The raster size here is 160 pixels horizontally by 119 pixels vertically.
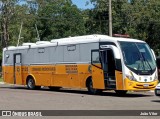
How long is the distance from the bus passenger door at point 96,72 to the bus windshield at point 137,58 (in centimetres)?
174

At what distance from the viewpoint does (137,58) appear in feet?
76.9

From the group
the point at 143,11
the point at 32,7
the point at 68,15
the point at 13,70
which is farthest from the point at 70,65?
the point at 32,7

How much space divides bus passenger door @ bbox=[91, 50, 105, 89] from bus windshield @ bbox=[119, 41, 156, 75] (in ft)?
5.71

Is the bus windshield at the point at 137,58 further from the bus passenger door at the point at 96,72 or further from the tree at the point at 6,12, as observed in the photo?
the tree at the point at 6,12

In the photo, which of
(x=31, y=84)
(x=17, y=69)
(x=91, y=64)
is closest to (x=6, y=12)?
(x=17, y=69)

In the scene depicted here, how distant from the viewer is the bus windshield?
23156mm

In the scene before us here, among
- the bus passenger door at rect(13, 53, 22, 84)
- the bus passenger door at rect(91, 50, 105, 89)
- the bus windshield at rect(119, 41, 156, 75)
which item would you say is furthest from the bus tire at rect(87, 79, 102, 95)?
the bus passenger door at rect(13, 53, 22, 84)

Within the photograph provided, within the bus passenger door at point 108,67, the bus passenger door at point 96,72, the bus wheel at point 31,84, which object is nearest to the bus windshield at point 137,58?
the bus passenger door at point 108,67

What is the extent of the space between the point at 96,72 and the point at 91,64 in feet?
2.13

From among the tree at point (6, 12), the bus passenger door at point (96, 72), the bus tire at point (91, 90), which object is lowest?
the bus tire at point (91, 90)

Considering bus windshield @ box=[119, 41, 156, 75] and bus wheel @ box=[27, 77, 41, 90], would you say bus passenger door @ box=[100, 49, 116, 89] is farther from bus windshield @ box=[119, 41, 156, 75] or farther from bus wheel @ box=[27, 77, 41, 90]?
bus wheel @ box=[27, 77, 41, 90]

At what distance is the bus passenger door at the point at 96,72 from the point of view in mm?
24234

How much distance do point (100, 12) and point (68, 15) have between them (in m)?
18.4

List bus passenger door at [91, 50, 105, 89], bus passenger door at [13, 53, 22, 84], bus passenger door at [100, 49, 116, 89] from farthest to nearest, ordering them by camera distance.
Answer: bus passenger door at [13, 53, 22, 84] < bus passenger door at [91, 50, 105, 89] < bus passenger door at [100, 49, 116, 89]
